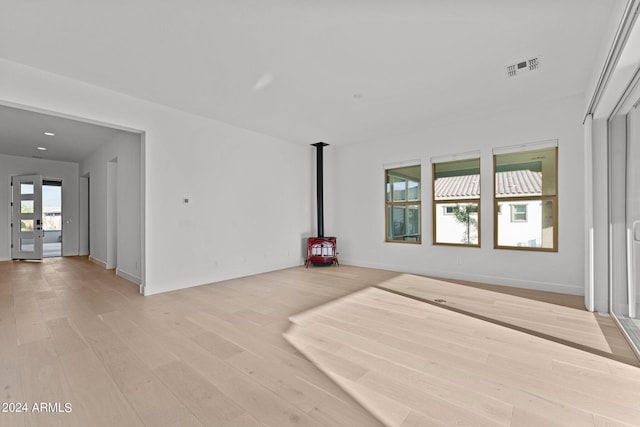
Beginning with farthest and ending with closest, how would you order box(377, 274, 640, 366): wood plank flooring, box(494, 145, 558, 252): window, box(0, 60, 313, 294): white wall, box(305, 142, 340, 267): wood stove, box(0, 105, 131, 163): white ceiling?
box(305, 142, 340, 267): wood stove
box(0, 105, 131, 163): white ceiling
box(494, 145, 558, 252): window
box(0, 60, 313, 294): white wall
box(377, 274, 640, 366): wood plank flooring

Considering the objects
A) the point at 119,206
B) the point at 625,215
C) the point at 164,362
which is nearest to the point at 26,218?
the point at 119,206

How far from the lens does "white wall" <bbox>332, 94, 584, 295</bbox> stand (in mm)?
4145

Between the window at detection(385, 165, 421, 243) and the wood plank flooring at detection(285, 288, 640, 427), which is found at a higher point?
the window at detection(385, 165, 421, 243)

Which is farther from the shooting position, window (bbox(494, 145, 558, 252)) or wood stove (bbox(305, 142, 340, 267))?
wood stove (bbox(305, 142, 340, 267))

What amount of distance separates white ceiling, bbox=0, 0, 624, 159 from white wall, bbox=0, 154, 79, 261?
272 inches

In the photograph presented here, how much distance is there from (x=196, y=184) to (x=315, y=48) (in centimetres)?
309

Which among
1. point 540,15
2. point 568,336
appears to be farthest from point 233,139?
point 568,336

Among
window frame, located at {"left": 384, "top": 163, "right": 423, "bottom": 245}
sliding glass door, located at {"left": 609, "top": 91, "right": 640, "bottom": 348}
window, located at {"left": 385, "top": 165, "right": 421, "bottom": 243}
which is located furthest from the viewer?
window, located at {"left": 385, "top": 165, "right": 421, "bottom": 243}

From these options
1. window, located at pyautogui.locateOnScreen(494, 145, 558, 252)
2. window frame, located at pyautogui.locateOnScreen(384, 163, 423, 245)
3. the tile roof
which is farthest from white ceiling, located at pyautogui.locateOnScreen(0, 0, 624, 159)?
window frame, located at pyautogui.locateOnScreen(384, 163, 423, 245)

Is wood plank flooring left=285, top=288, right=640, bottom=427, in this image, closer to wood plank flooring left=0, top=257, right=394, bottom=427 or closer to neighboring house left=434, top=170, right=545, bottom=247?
wood plank flooring left=0, top=257, right=394, bottom=427

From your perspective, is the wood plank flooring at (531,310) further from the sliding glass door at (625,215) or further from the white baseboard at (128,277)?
the white baseboard at (128,277)

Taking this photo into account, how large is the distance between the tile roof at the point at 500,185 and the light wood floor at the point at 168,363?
2933mm

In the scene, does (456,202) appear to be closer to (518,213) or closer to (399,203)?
(518,213)

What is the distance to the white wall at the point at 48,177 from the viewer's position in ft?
24.9
